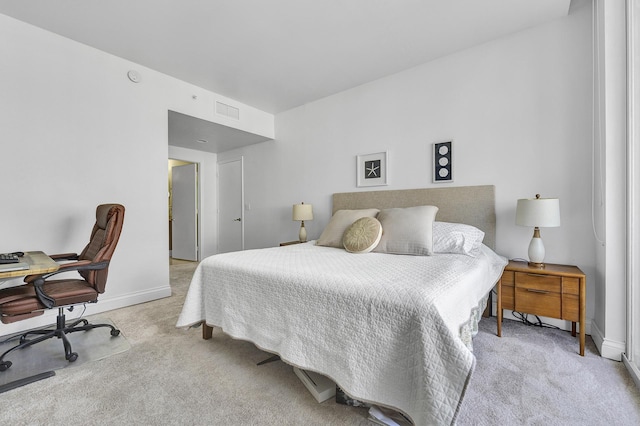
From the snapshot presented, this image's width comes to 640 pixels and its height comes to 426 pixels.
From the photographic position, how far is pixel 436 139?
3.23 metres

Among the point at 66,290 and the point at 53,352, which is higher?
the point at 66,290

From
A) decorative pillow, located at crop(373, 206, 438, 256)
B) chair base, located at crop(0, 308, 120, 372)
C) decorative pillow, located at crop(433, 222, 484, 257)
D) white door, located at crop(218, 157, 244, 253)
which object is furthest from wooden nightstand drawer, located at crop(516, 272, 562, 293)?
white door, located at crop(218, 157, 244, 253)

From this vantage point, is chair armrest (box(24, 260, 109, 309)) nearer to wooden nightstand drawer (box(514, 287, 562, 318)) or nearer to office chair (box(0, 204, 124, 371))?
office chair (box(0, 204, 124, 371))

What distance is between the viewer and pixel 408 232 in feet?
8.48

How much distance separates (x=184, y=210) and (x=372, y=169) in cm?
414

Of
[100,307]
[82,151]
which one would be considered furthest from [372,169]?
[100,307]

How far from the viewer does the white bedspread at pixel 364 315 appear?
45.7 inches

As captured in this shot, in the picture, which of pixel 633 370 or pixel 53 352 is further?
pixel 53 352

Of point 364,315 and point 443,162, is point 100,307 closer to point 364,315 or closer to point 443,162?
point 364,315

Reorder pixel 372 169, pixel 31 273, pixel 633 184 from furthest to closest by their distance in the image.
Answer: pixel 372 169 < pixel 633 184 < pixel 31 273

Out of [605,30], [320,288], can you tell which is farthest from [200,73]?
[605,30]

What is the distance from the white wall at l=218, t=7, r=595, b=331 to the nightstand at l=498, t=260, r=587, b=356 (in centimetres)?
49

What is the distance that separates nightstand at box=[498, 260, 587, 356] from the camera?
213 centimetres

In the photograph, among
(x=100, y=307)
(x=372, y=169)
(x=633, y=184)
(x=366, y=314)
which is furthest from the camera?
(x=372, y=169)
